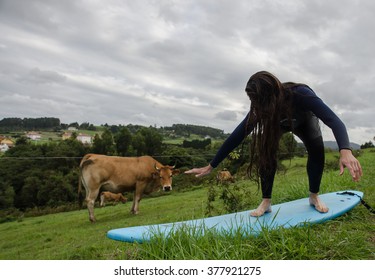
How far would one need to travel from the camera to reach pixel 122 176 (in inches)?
360

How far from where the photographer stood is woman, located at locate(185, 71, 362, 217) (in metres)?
2.86

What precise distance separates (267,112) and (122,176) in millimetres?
6928

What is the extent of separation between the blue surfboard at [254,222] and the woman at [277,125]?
154mm

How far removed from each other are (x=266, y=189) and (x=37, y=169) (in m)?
29.6

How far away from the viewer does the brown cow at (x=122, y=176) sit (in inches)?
342

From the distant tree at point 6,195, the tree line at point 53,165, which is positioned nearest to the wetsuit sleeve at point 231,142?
the tree line at point 53,165

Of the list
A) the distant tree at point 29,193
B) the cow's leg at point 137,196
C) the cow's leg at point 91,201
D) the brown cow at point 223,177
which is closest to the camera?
the brown cow at point 223,177

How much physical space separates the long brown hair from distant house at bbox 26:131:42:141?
3402 centimetres

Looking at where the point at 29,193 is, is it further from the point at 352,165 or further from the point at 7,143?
the point at 352,165

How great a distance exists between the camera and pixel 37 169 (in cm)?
2884

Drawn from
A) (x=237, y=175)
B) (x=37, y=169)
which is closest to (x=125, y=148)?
(x=37, y=169)

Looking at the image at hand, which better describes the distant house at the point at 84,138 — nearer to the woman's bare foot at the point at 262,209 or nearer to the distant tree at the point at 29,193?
the distant tree at the point at 29,193

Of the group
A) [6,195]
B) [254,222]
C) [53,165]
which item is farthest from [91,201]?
[53,165]
